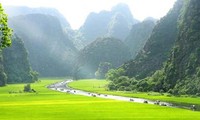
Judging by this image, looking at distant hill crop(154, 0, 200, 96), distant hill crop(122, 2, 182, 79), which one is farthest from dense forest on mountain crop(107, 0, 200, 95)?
distant hill crop(122, 2, 182, 79)

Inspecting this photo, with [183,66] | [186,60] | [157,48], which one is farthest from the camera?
[157,48]

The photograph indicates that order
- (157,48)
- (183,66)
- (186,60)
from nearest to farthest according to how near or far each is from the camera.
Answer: (183,66)
(186,60)
(157,48)

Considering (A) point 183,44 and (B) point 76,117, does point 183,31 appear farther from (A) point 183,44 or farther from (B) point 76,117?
(B) point 76,117

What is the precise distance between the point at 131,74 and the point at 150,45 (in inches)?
623

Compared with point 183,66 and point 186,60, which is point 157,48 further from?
point 183,66

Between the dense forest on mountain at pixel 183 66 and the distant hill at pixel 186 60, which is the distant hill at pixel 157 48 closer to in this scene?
the dense forest on mountain at pixel 183 66

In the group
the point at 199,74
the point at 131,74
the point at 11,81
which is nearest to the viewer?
the point at 199,74

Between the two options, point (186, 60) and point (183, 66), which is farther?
point (186, 60)

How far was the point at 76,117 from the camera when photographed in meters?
50.6

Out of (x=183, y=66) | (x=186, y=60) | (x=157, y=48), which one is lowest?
(x=183, y=66)

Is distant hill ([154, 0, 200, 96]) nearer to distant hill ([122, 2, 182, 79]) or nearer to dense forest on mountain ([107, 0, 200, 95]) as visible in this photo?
dense forest on mountain ([107, 0, 200, 95])

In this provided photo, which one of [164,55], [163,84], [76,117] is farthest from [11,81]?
[76,117]

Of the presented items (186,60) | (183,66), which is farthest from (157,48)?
(183,66)

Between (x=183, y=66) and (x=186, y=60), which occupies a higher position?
(x=186, y=60)
